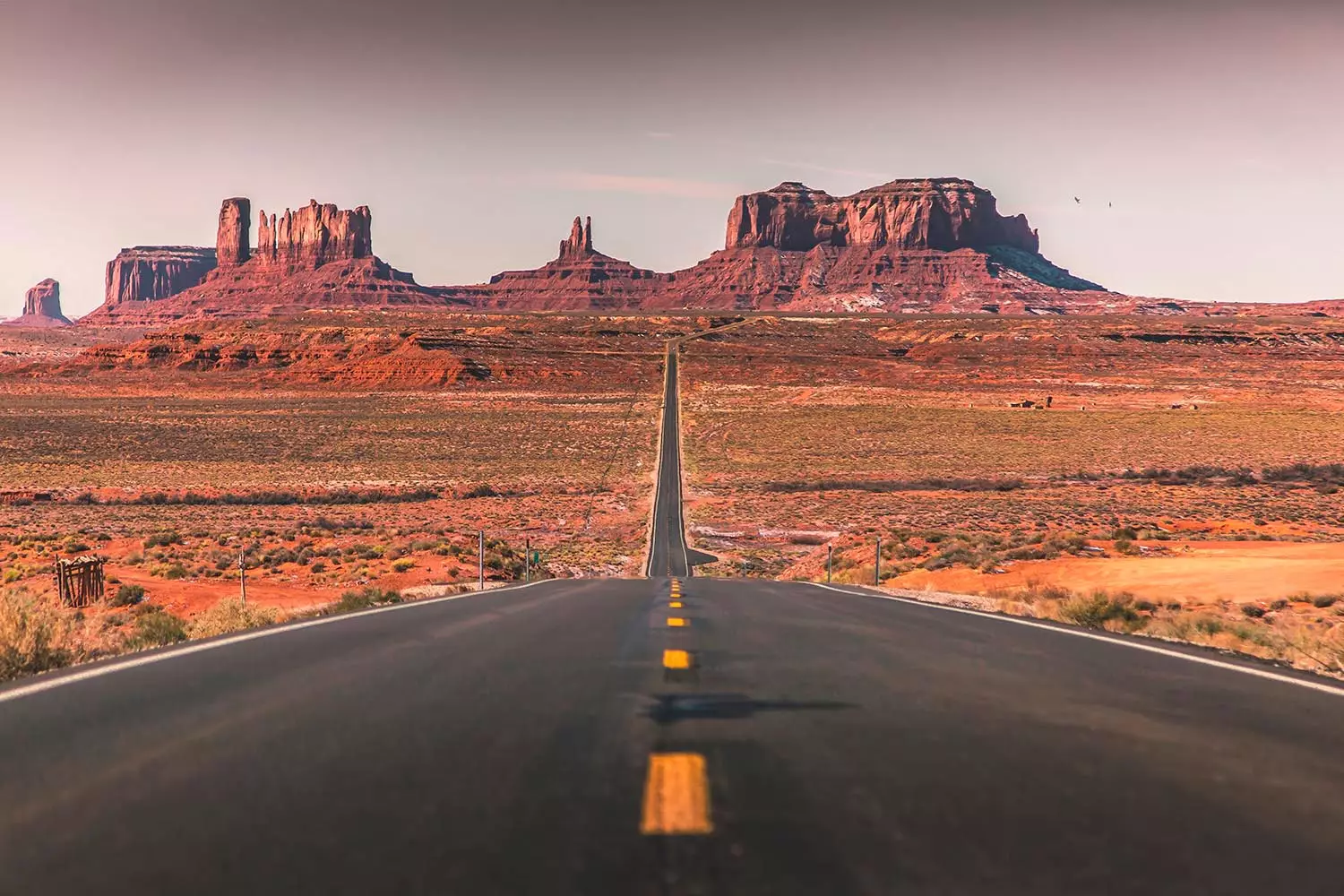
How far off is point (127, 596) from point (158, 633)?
1254 cm

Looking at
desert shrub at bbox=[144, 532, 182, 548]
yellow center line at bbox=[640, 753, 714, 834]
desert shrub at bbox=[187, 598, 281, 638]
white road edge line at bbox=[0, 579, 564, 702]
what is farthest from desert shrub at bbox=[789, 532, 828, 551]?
yellow center line at bbox=[640, 753, 714, 834]

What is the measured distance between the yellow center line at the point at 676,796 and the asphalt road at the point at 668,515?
28172mm

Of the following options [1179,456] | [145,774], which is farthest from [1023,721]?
[1179,456]

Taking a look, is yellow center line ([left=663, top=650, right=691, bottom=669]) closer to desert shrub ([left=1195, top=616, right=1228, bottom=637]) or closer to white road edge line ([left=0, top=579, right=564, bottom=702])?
white road edge line ([left=0, top=579, right=564, bottom=702])

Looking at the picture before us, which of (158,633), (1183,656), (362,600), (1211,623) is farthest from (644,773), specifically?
(362,600)

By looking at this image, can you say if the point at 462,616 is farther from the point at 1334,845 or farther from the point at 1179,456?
the point at 1179,456

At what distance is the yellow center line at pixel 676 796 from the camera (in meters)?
3.33

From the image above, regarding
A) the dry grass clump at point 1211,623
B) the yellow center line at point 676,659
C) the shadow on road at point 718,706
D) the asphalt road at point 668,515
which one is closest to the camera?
the shadow on road at point 718,706

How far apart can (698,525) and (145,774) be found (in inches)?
1678

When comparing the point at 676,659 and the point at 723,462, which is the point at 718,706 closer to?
the point at 676,659

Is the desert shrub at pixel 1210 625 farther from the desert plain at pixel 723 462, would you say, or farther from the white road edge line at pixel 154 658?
the white road edge line at pixel 154 658

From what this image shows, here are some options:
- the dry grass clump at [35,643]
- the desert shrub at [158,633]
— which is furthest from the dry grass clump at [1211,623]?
the dry grass clump at [35,643]

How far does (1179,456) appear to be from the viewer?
64812 mm

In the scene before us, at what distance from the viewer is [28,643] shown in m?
8.05
